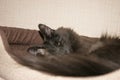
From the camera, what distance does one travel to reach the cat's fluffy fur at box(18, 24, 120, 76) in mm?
877

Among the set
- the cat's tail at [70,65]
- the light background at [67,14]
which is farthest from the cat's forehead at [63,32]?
the cat's tail at [70,65]

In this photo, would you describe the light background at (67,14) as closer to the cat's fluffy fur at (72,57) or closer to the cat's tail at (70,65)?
the cat's fluffy fur at (72,57)

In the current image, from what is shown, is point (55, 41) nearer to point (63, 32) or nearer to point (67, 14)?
point (63, 32)

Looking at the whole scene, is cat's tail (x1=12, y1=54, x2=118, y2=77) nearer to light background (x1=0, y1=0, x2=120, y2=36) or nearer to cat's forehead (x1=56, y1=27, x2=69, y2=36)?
cat's forehead (x1=56, y1=27, x2=69, y2=36)

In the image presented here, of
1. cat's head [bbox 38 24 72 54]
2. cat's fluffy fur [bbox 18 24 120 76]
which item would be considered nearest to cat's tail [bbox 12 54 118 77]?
cat's fluffy fur [bbox 18 24 120 76]

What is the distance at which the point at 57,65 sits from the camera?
0.89 meters

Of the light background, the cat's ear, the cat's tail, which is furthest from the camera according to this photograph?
the light background

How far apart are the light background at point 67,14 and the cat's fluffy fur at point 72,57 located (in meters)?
0.22

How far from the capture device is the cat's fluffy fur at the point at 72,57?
34.5 inches

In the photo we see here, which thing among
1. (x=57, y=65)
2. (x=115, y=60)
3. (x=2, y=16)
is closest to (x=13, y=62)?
(x=57, y=65)

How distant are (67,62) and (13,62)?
270mm

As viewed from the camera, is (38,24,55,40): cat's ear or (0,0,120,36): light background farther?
(0,0,120,36): light background

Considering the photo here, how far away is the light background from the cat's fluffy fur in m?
0.22

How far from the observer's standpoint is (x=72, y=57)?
97cm
